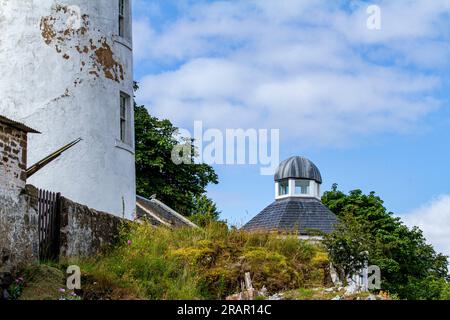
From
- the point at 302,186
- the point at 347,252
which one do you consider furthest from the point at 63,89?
the point at 302,186

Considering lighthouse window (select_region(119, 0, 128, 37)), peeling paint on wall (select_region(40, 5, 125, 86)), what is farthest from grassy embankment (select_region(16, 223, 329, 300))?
lighthouse window (select_region(119, 0, 128, 37))

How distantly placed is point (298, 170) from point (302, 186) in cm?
92

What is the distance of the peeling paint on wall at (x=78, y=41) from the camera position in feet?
→ 82.8

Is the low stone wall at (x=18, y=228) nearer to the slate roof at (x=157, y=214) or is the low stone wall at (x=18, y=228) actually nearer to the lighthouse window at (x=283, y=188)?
the slate roof at (x=157, y=214)

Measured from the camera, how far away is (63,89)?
992 inches

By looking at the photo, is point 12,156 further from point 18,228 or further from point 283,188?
point 283,188

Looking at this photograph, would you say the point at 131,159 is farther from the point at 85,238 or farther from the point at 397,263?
the point at 397,263

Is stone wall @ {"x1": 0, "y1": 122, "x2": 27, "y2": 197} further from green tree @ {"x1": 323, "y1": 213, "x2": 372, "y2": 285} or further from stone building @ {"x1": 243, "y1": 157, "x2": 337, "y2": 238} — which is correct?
stone building @ {"x1": 243, "y1": 157, "x2": 337, "y2": 238}

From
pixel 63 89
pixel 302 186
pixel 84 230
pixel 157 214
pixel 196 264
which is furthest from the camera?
pixel 302 186

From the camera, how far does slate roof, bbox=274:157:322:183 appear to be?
4672cm

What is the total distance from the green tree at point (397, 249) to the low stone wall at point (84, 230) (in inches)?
967

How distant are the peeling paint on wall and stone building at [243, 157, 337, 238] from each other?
18117 millimetres

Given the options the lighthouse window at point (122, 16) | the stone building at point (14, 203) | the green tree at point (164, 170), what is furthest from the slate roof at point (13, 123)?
the green tree at point (164, 170)
